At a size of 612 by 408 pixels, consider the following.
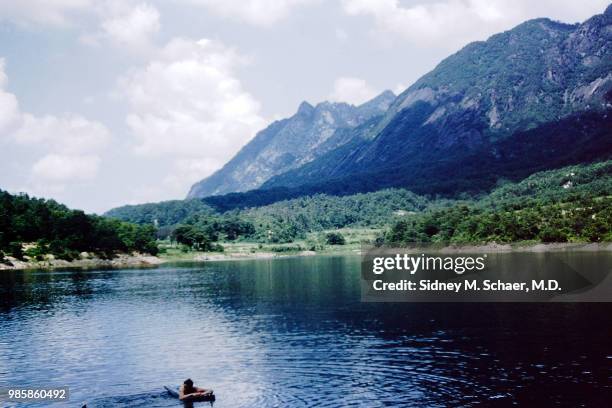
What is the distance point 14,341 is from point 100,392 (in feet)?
98.7

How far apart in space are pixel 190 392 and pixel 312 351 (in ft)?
62.2

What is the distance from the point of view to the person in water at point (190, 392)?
45.4m

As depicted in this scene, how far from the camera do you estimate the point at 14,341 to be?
73.9 metres

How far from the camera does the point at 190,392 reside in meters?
46.0

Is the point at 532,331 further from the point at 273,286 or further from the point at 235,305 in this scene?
the point at 273,286

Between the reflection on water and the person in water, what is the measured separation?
3.56ft

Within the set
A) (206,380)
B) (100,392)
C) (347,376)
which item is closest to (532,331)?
(347,376)

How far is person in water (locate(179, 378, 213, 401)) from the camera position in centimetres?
4544
